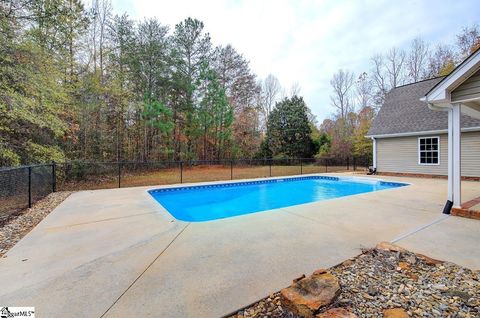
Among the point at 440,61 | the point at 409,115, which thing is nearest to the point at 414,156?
the point at 409,115

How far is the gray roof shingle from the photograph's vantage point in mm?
10055

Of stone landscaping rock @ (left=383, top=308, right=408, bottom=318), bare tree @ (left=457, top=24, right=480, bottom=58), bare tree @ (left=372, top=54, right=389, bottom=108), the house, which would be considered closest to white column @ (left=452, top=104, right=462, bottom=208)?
the house

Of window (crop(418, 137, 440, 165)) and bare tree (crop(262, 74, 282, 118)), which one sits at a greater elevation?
bare tree (crop(262, 74, 282, 118))

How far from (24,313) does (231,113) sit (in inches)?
721

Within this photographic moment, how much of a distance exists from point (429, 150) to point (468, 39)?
1063cm

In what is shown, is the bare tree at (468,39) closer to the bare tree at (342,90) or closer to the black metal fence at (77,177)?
the bare tree at (342,90)

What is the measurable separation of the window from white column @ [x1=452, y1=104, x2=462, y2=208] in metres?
7.26

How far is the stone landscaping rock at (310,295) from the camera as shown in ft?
5.24

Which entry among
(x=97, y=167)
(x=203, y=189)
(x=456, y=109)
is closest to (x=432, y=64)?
(x=456, y=109)

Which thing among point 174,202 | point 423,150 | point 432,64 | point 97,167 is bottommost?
point 174,202

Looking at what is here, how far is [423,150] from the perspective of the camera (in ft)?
33.9

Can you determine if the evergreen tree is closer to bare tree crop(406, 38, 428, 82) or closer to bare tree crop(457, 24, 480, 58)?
bare tree crop(406, 38, 428, 82)

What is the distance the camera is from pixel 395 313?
1619mm

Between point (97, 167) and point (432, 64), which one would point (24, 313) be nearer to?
point (97, 167)
